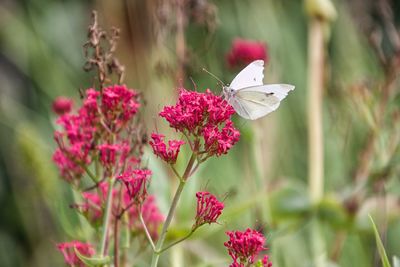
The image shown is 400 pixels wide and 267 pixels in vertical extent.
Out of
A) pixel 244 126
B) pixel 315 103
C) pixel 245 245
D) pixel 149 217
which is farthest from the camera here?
pixel 315 103

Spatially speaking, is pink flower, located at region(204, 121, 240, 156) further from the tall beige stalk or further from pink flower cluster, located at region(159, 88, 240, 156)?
the tall beige stalk

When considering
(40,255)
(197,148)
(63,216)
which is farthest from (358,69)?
(197,148)

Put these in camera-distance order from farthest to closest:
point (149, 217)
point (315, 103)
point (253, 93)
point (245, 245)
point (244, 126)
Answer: point (315, 103)
point (244, 126)
point (149, 217)
point (253, 93)
point (245, 245)

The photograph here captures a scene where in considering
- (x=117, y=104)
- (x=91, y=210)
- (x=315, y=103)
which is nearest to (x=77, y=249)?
(x=91, y=210)

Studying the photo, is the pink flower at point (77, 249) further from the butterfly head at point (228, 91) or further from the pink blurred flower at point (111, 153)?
the butterfly head at point (228, 91)

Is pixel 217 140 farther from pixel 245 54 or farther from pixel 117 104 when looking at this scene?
pixel 245 54

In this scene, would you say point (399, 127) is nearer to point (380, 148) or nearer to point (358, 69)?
point (380, 148)
